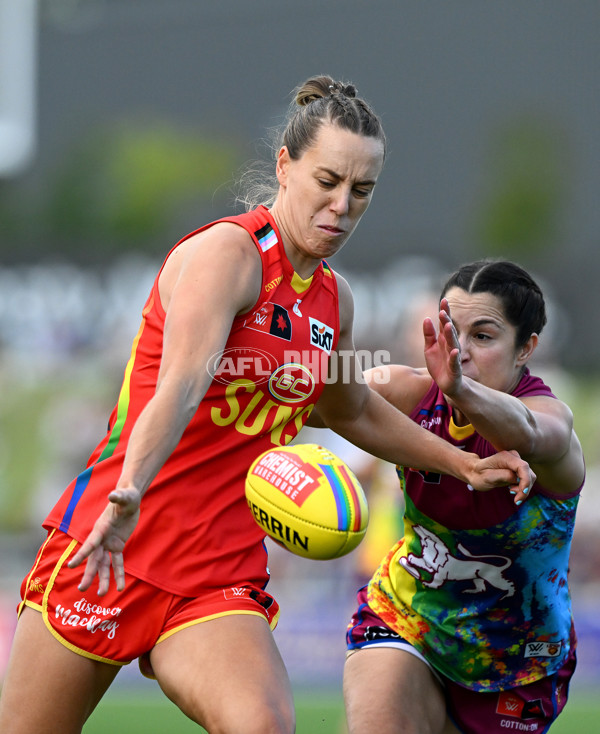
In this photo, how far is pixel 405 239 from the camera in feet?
59.1

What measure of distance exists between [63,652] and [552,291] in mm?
13353

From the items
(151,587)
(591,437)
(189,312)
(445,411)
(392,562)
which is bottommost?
(591,437)

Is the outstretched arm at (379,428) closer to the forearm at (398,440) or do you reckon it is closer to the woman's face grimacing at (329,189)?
the forearm at (398,440)

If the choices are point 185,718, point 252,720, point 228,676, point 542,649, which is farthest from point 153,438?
point 185,718

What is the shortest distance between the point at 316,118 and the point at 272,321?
27.6 inches

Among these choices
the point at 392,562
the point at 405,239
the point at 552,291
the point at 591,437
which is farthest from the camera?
the point at 405,239

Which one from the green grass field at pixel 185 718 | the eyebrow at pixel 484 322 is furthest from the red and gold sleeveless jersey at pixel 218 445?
the green grass field at pixel 185 718

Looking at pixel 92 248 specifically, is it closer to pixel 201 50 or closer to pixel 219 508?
pixel 201 50

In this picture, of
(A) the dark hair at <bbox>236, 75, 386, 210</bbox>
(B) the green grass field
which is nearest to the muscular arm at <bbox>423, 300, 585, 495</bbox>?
(A) the dark hair at <bbox>236, 75, 386, 210</bbox>

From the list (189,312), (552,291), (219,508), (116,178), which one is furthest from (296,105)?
(116,178)

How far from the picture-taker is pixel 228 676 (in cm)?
325

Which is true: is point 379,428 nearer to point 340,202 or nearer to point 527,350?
point 527,350

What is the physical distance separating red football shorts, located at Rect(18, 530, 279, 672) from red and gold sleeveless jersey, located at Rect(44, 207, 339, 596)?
0.05m

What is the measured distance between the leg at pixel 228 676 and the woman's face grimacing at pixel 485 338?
120cm
